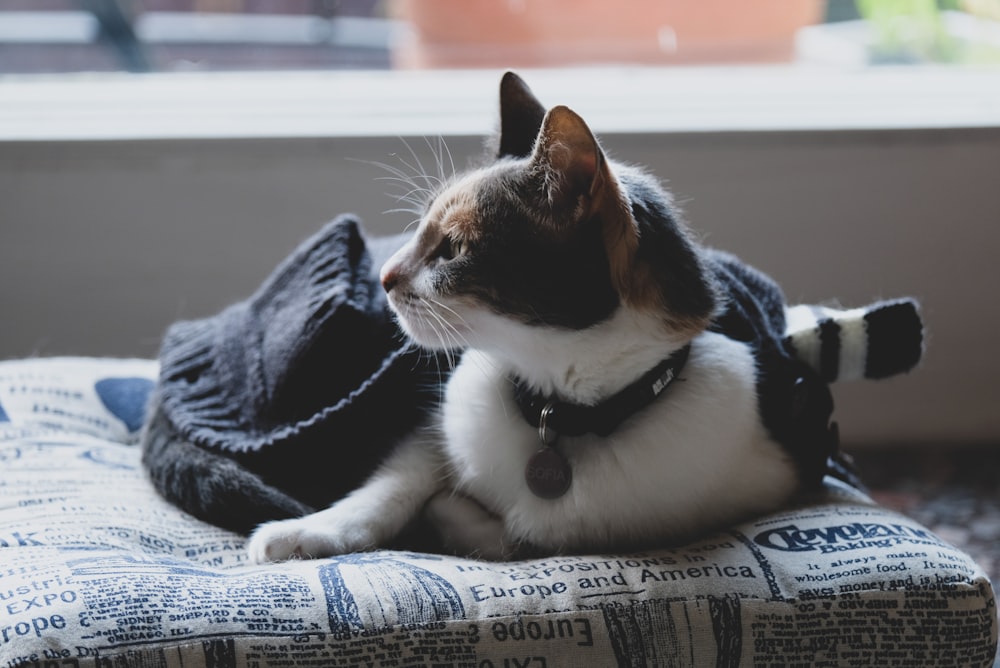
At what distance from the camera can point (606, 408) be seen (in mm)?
1100

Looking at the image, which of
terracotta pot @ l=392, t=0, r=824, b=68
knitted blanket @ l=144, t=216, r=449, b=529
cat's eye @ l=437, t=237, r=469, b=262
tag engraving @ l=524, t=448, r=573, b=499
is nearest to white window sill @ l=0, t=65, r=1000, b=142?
terracotta pot @ l=392, t=0, r=824, b=68

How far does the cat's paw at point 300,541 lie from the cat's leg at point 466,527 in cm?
11

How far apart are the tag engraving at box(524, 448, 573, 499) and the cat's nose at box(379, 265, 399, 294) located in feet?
0.81

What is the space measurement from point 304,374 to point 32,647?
0.46 metres

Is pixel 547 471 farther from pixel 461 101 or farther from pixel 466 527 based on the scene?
pixel 461 101

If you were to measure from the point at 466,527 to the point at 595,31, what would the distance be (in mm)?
1336

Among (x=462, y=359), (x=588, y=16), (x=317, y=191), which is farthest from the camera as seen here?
(x=588, y=16)

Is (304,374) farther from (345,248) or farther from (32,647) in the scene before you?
(32,647)

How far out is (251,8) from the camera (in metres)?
2.18

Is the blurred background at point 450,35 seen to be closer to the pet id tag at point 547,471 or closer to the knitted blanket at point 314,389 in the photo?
the knitted blanket at point 314,389

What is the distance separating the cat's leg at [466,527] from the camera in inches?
46.0

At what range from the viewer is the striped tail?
1.26 metres

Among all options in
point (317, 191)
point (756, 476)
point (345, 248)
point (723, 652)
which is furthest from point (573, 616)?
point (317, 191)

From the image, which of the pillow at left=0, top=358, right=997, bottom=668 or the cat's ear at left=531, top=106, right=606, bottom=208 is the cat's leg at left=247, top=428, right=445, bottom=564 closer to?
the pillow at left=0, top=358, right=997, bottom=668
